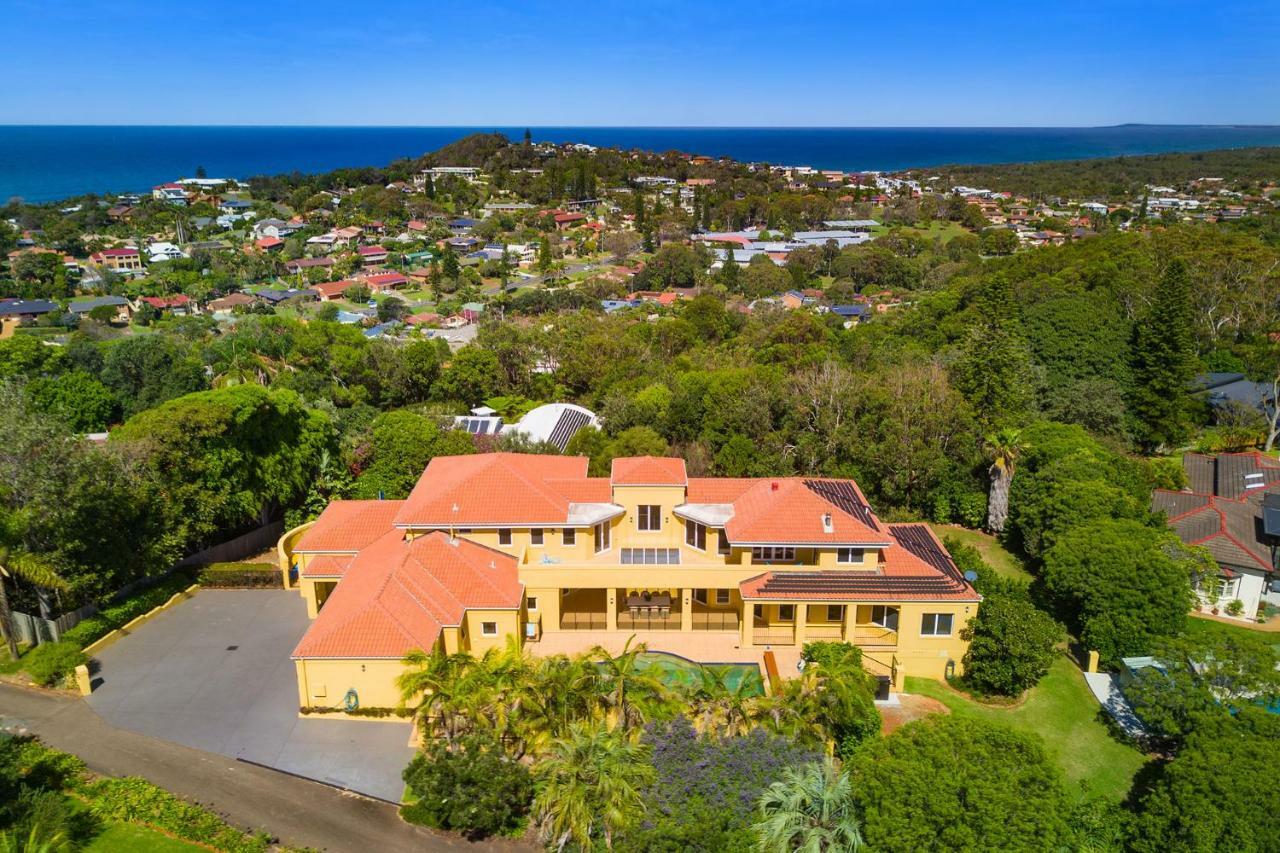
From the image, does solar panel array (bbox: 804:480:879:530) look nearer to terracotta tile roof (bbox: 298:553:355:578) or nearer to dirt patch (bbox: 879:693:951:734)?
dirt patch (bbox: 879:693:951:734)

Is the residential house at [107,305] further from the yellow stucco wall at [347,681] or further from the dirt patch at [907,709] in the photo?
the dirt patch at [907,709]

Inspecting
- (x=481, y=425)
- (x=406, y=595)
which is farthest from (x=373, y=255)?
(x=406, y=595)

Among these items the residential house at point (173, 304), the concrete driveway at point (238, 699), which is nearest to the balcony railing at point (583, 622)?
the concrete driveway at point (238, 699)

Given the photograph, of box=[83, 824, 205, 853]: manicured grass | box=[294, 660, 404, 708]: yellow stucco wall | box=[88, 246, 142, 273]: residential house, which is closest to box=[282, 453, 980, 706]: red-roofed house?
box=[294, 660, 404, 708]: yellow stucco wall

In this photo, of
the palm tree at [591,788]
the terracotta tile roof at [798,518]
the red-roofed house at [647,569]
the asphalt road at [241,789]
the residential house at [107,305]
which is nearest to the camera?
the palm tree at [591,788]

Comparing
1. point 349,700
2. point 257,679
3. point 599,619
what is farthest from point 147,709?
point 599,619
